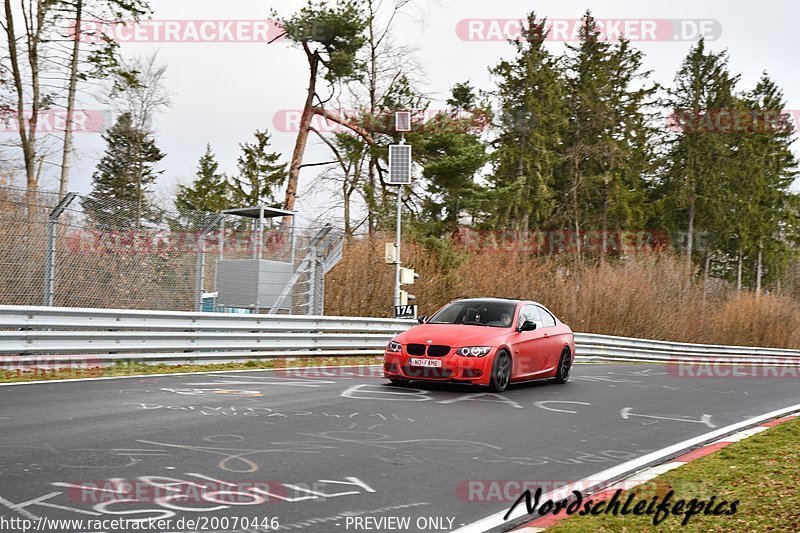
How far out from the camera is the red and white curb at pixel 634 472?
583 centimetres

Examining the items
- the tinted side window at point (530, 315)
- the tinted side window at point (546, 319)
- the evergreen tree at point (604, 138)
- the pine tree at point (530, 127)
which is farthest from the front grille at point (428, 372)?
the evergreen tree at point (604, 138)

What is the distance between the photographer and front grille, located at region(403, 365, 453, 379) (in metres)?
12.9

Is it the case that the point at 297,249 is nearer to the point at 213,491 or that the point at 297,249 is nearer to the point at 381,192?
the point at 213,491

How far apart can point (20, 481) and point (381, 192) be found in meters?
34.9

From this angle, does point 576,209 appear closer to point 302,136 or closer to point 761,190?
point 761,190

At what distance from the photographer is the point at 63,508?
18.2 feet

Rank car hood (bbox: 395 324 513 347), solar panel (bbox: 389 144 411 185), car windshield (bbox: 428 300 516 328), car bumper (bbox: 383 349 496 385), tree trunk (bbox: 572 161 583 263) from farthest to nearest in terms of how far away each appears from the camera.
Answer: tree trunk (bbox: 572 161 583 263) < solar panel (bbox: 389 144 411 185) < car windshield (bbox: 428 300 516 328) < car hood (bbox: 395 324 513 347) < car bumper (bbox: 383 349 496 385)

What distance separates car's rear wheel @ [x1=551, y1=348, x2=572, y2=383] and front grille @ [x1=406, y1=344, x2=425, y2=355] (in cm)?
330

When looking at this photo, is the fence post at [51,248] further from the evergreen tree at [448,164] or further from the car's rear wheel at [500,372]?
the evergreen tree at [448,164]

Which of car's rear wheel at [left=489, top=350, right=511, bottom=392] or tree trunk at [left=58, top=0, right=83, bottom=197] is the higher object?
tree trunk at [left=58, top=0, right=83, bottom=197]

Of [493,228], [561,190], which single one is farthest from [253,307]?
[561,190]

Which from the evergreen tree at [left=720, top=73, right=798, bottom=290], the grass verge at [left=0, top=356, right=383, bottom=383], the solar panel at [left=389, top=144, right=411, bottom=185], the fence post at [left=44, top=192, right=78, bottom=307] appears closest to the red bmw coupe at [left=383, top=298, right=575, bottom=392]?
the grass verge at [left=0, top=356, right=383, bottom=383]

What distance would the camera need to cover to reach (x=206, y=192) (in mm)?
78000

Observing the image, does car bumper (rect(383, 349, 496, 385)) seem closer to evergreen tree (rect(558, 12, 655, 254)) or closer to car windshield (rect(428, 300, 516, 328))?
car windshield (rect(428, 300, 516, 328))
